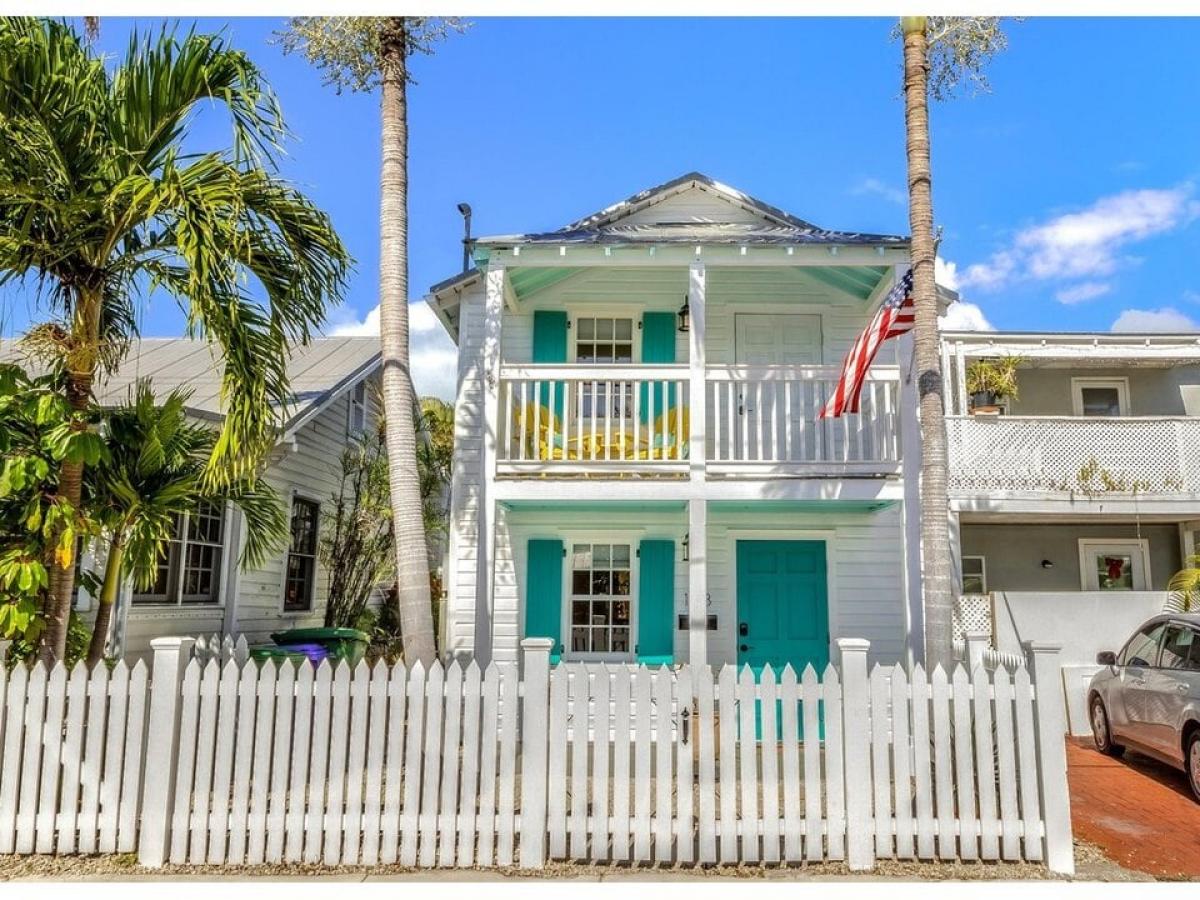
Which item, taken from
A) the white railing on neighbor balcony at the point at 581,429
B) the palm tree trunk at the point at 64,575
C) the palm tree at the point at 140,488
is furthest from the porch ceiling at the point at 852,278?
the palm tree trunk at the point at 64,575

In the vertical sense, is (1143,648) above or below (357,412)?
below

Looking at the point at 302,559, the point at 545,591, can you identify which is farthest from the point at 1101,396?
the point at 302,559

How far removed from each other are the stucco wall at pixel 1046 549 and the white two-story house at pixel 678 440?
483 cm

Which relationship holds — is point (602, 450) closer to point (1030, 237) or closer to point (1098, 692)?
point (1098, 692)

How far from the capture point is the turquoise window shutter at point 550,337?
424 inches

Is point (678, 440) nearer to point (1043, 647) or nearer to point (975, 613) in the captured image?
point (1043, 647)

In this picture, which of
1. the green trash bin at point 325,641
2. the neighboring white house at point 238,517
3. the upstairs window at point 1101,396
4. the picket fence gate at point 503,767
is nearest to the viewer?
the picket fence gate at point 503,767

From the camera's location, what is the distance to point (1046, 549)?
14.3 metres

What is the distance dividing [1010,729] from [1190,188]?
42.0 feet

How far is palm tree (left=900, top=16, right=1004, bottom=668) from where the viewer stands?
6.57 meters

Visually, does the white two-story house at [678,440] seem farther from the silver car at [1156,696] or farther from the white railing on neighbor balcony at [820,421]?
the silver car at [1156,696]

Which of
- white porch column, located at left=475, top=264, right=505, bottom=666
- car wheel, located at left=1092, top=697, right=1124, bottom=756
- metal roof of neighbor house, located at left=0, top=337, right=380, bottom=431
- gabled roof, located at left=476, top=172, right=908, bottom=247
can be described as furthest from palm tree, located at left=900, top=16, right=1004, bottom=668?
metal roof of neighbor house, located at left=0, top=337, right=380, bottom=431

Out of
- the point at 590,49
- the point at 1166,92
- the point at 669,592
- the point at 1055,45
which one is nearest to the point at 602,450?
the point at 669,592

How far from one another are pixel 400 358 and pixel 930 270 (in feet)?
15.5
